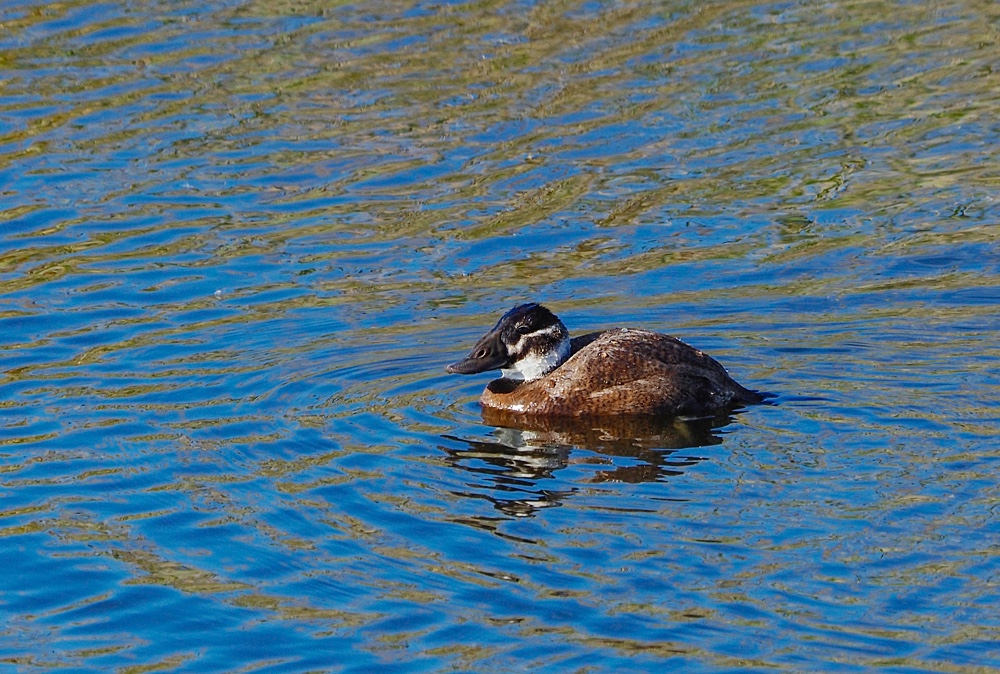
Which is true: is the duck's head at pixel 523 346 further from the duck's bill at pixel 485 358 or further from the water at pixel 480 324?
the water at pixel 480 324

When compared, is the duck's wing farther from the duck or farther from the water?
the water

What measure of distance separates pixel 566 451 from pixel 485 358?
130cm

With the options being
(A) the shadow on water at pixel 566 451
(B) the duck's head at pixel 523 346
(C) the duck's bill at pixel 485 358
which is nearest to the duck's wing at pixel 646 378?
(A) the shadow on water at pixel 566 451

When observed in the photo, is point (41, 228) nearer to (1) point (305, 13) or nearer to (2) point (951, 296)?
(1) point (305, 13)

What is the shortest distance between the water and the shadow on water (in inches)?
1.7

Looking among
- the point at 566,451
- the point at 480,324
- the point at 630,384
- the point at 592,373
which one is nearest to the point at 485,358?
the point at 592,373

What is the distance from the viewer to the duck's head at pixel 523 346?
1105cm

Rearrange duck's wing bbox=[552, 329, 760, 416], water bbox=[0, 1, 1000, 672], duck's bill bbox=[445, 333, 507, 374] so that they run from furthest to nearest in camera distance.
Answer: duck's bill bbox=[445, 333, 507, 374] → duck's wing bbox=[552, 329, 760, 416] → water bbox=[0, 1, 1000, 672]

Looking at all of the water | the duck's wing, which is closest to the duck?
the duck's wing

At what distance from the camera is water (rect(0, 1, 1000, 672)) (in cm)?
753

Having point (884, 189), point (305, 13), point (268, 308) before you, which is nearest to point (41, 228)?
point (268, 308)

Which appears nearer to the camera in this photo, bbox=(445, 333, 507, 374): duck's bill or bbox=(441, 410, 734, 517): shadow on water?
bbox=(441, 410, 734, 517): shadow on water

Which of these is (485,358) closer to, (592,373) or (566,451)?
(592,373)

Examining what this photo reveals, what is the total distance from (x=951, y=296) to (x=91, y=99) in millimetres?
8813
